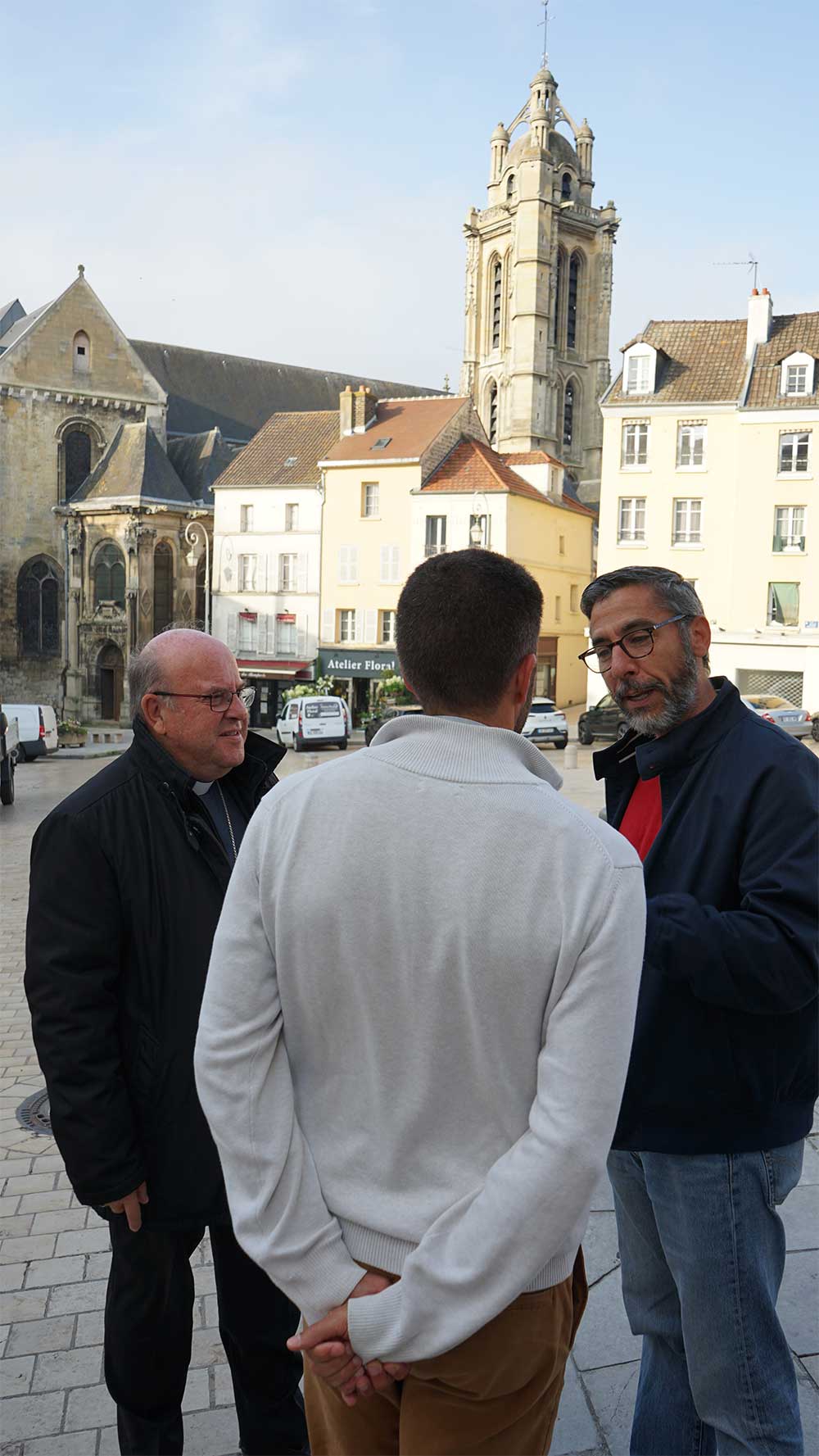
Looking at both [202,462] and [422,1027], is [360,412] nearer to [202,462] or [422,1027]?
[202,462]

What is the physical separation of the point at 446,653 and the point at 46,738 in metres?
26.0

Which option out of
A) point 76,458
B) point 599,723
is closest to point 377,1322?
point 599,723

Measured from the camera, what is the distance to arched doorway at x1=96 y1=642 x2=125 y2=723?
A: 4497 centimetres

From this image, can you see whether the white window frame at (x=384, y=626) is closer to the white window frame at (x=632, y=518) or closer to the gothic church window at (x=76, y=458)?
the white window frame at (x=632, y=518)

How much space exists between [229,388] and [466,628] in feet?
179

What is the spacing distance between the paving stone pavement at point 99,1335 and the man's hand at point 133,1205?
0.65m

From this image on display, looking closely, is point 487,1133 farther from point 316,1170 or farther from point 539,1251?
point 316,1170

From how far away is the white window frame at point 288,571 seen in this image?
39594 millimetres

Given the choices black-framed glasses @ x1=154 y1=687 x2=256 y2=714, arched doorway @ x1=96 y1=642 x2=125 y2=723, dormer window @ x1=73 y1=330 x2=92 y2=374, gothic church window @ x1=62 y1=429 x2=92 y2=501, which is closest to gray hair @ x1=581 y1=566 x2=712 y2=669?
black-framed glasses @ x1=154 y1=687 x2=256 y2=714

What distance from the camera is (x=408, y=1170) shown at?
1.68 meters

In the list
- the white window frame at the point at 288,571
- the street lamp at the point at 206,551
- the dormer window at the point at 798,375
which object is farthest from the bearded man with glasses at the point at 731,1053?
the white window frame at the point at 288,571

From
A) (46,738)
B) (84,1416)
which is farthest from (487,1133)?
(46,738)

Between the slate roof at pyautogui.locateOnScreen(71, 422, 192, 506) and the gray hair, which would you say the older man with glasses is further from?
the slate roof at pyautogui.locateOnScreen(71, 422, 192, 506)

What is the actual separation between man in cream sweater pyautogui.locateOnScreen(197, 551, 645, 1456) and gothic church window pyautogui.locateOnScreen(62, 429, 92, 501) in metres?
47.8
